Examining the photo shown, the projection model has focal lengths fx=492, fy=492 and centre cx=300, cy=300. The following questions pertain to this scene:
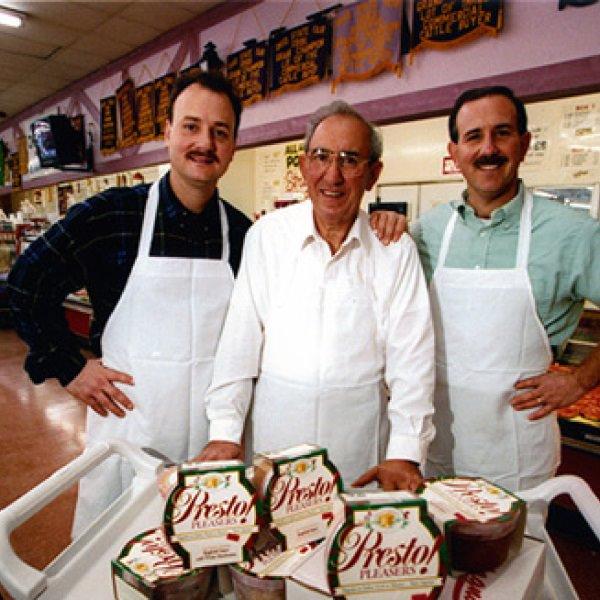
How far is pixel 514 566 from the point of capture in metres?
0.91

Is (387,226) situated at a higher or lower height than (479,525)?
higher

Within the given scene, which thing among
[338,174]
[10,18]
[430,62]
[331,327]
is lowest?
[331,327]

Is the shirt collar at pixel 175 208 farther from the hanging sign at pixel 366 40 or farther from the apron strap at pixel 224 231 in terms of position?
the hanging sign at pixel 366 40

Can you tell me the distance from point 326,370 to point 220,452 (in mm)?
407

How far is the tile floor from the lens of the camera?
2.75 meters

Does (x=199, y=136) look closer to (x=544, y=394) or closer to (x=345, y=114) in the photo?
(x=345, y=114)

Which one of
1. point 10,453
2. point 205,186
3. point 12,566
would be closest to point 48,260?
point 205,186

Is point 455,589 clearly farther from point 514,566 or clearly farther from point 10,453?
point 10,453

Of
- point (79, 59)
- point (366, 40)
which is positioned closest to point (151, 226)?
point (366, 40)

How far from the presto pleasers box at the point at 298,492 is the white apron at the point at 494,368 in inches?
35.2

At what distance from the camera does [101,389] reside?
1676mm

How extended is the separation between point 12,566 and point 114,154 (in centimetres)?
653

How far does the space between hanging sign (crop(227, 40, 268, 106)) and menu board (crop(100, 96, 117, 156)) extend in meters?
2.67

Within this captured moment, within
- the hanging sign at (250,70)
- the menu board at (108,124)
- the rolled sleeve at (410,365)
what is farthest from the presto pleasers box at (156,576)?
the menu board at (108,124)
